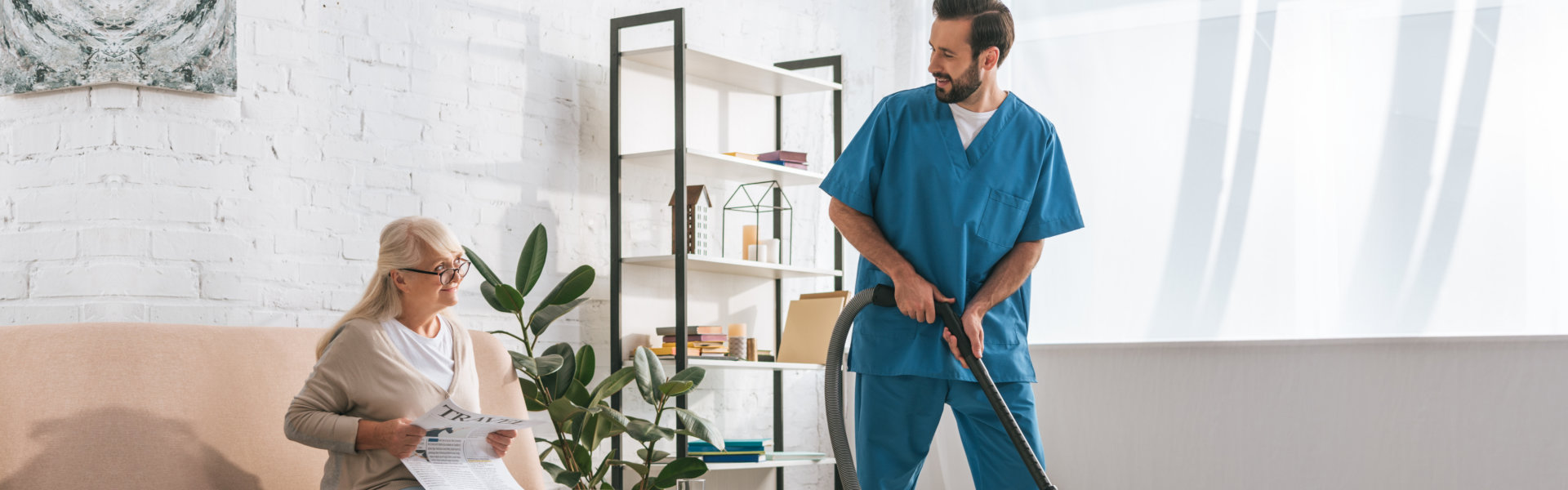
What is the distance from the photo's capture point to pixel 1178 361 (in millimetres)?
3438

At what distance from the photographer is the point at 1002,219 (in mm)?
2123

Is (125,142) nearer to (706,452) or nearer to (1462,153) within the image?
(706,452)

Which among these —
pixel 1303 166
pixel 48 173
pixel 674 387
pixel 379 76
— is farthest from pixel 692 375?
pixel 1303 166

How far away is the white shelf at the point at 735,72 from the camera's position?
11.5 ft

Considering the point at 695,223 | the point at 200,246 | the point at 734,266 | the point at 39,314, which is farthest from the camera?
the point at 734,266

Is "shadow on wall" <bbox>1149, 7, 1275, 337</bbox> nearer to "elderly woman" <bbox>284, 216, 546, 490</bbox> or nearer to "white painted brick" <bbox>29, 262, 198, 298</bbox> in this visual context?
"elderly woman" <bbox>284, 216, 546, 490</bbox>

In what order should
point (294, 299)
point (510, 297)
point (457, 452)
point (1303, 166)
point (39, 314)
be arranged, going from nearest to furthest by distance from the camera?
point (457, 452) < point (39, 314) < point (294, 299) < point (510, 297) < point (1303, 166)

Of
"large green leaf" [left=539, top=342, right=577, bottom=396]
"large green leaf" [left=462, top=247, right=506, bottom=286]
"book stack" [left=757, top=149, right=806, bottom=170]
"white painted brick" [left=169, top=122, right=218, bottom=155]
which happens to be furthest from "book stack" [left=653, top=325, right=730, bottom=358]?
"white painted brick" [left=169, top=122, right=218, bottom=155]

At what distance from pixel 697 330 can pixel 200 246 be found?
1.34 metres

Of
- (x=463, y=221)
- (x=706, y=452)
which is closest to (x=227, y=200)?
(x=463, y=221)

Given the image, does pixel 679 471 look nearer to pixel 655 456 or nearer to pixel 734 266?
pixel 655 456

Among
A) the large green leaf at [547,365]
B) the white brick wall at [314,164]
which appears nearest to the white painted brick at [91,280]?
the white brick wall at [314,164]

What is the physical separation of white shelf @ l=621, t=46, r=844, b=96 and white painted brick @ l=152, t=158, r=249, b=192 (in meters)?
1.15

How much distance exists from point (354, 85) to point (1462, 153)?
269 cm
